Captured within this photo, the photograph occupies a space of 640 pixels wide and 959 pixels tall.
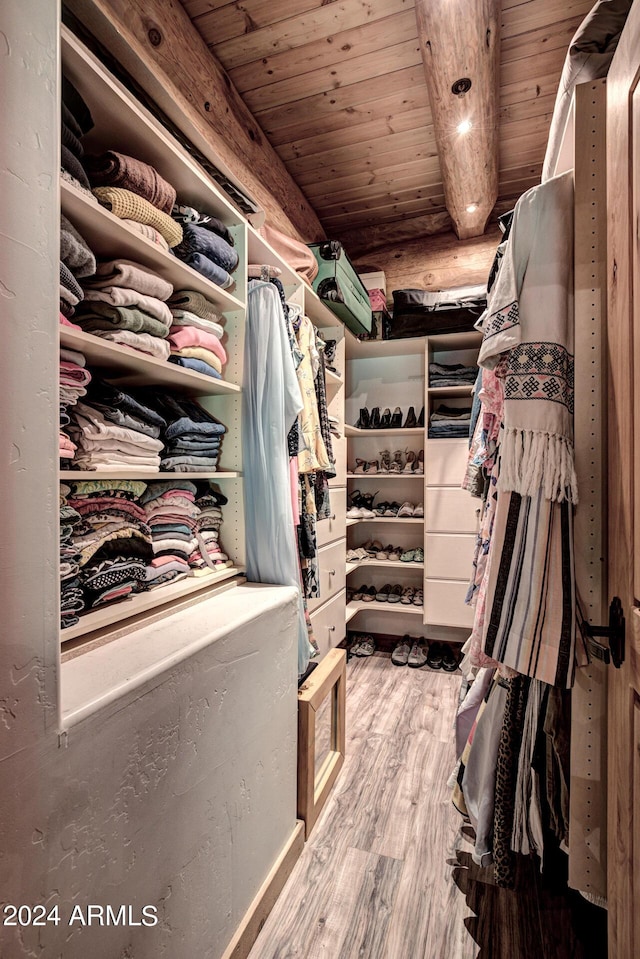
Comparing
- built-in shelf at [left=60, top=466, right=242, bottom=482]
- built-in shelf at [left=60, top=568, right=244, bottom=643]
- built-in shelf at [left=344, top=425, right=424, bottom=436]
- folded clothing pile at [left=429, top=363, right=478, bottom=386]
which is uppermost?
folded clothing pile at [left=429, top=363, right=478, bottom=386]

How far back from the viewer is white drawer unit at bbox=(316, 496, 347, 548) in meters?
2.31

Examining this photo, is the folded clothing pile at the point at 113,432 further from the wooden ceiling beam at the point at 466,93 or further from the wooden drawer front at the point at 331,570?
the wooden ceiling beam at the point at 466,93

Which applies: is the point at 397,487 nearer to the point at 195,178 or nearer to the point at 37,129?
the point at 195,178

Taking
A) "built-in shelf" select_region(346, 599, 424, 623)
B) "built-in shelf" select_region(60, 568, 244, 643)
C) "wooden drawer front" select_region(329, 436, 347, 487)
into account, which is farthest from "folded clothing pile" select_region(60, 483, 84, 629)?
"built-in shelf" select_region(346, 599, 424, 623)

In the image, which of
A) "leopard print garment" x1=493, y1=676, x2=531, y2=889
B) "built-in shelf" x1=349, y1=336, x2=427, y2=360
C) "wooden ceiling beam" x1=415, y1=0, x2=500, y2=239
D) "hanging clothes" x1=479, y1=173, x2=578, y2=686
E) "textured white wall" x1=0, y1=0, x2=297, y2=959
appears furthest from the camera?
"built-in shelf" x1=349, y1=336, x2=427, y2=360

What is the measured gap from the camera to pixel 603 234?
882 mm

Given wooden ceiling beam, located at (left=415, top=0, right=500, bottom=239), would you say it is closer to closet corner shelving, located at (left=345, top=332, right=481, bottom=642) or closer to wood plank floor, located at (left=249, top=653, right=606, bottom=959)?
closet corner shelving, located at (left=345, top=332, right=481, bottom=642)

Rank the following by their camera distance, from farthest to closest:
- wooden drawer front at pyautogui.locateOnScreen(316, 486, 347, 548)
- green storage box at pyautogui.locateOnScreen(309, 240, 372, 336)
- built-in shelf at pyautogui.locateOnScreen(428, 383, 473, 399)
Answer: built-in shelf at pyautogui.locateOnScreen(428, 383, 473, 399) < wooden drawer front at pyautogui.locateOnScreen(316, 486, 347, 548) < green storage box at pyautogui.locateOnScreen(309, 240, 372, 336)

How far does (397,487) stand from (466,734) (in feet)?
6.46

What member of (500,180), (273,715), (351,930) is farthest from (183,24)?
(351,930)

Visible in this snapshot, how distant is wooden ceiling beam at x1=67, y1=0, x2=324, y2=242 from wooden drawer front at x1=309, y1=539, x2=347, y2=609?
66.4 inches

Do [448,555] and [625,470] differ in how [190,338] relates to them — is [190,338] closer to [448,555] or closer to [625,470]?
[625,470]

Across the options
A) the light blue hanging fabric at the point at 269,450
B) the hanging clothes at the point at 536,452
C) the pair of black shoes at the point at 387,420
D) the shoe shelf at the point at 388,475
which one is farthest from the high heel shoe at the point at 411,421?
the hanging clothes at the point at 536,452

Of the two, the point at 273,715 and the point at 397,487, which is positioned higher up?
the point at 397,487
